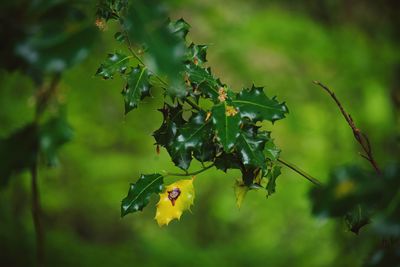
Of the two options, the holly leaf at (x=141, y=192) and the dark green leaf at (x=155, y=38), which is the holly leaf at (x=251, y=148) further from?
the dark green leaf at (x=155, y=38)

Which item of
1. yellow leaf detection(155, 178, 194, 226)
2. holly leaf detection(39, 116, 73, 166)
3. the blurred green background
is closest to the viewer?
yellow leaf detection(155, 178, 194, 226)


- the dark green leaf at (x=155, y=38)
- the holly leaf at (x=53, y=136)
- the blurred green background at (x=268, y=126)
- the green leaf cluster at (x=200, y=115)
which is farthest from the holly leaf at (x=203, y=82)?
the blurred green background at (x=268, y=126)

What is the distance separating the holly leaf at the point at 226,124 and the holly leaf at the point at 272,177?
12 centimetres

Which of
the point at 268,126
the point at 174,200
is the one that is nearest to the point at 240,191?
the point at 174,200

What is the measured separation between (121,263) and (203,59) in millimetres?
1686

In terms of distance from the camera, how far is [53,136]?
0.86 m

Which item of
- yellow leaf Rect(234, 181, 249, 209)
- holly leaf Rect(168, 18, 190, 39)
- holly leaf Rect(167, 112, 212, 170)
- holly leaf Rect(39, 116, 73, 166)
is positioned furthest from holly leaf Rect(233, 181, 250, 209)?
holly leaf Rect(39, 116, 73, 166)

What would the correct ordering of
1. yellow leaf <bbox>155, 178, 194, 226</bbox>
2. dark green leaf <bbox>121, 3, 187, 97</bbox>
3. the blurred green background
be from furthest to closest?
1. the blurred green background
2. yellow leaf <bbox>155, 178, 194, 226</bbox>
3. dark green leaf <bbox>121, 3, 187, 97</bbox>

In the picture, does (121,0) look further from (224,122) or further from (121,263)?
(121,263)

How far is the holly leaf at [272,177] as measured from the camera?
63cm

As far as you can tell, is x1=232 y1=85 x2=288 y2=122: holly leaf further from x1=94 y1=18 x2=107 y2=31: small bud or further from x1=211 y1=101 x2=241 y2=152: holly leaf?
x1=94 y1=18 x2=107 y2=31: small bud

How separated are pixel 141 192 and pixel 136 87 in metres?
0.15

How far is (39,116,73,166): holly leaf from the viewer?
0.85m

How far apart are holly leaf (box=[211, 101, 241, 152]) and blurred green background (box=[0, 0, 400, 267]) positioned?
143 cm
